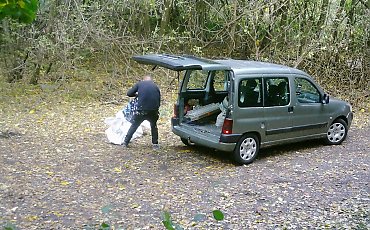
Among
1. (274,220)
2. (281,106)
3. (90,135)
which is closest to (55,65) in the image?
(90,135)

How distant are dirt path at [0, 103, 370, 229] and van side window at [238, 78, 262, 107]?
113cm

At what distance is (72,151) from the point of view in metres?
9.12

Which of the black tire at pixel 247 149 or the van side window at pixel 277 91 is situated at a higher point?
the van side window at pixel 277 91

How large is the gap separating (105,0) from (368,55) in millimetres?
8415

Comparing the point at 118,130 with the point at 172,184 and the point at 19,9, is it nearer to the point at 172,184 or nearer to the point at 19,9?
the point at 172,184

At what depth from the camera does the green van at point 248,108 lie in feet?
26.6

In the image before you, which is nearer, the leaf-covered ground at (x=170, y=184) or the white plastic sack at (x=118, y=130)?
the leaf-covered ground at (x=170, y=184)

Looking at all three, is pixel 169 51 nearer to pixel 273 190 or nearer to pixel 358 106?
pixel 358 106

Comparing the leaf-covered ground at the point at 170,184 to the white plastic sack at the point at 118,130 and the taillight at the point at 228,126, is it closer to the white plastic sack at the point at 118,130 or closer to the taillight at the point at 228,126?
the white plastic sack at the point at 118,130

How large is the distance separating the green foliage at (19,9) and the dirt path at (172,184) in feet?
7.09

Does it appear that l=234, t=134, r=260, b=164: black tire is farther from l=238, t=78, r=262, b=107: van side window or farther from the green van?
l=238, t=78, r=262, b=107: van side window

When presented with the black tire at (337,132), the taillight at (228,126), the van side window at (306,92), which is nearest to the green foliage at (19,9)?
the taillight at (228,126)

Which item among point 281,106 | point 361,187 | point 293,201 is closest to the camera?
point 293,201

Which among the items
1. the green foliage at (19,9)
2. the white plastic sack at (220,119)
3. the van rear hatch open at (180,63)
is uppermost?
the green foliage at (19,9)
